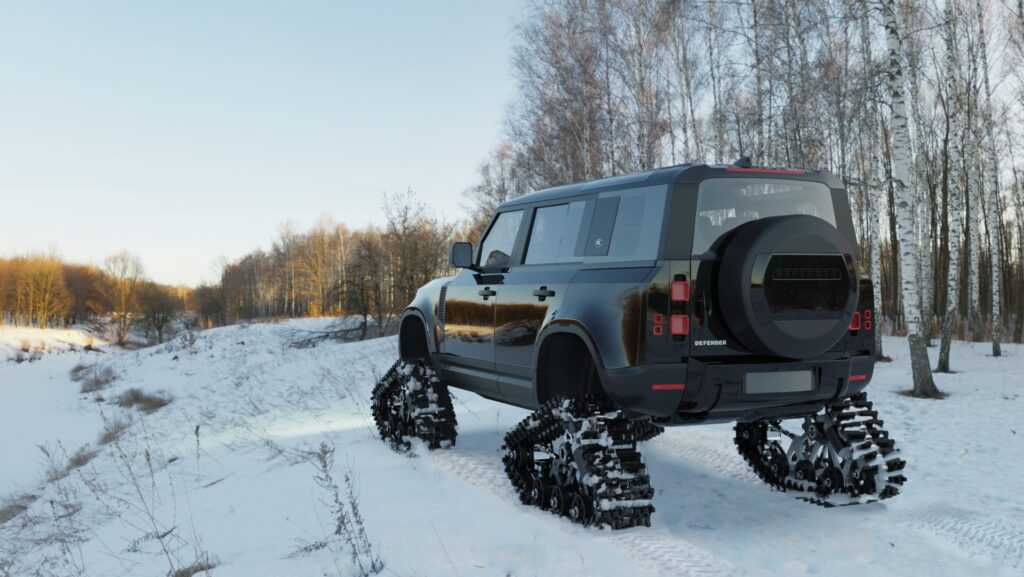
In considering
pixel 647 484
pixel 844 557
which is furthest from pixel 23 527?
pixel 844 557

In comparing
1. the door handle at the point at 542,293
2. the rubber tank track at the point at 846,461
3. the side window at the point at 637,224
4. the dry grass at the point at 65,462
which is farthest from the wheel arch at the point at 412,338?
the dry grass at the point at 65,462

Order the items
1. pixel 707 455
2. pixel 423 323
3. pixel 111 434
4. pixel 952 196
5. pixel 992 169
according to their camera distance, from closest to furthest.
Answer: pixel 707 455, pixel 423 323, pixel 111 434, pixel 952 196, pixel 992 169

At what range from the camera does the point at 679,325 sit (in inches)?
150

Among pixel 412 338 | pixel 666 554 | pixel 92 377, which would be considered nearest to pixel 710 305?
pixel 666 554

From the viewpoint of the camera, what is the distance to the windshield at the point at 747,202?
400 centimetres

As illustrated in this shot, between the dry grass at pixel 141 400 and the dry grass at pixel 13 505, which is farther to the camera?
the dry grass at pixel 141 400

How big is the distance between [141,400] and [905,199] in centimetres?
2050

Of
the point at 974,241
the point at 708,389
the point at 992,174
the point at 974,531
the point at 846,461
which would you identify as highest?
the point at 992,174

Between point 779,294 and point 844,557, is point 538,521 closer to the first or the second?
point 844,557

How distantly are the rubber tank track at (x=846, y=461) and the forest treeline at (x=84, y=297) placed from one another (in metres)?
61.5

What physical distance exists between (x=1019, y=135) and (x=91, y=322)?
8576cm

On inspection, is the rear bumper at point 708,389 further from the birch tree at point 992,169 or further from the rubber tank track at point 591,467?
the birch tree at point 992,169

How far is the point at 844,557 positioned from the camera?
368 centimetres

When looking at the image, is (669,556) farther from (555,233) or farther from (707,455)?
(707,455)
